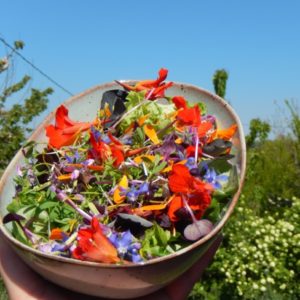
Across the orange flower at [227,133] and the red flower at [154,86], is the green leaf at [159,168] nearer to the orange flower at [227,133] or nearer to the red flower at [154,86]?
the orange flower at [227,133]

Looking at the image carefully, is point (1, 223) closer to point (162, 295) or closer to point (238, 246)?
point (162, 295)

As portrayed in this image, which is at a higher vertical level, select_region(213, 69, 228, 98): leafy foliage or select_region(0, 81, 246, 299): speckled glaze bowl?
select_region(213, 69, 228, 98): leafy foliage

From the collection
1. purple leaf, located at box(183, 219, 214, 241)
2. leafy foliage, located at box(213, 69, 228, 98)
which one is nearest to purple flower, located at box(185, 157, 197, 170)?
purple leaf, located at box(183, 219, 214, 241)

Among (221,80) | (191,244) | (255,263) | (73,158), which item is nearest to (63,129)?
(73,158)

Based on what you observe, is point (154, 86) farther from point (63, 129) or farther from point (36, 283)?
point (36, 283)

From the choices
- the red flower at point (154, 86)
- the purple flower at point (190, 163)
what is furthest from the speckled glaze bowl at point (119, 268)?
the red flower at point (154, 86)

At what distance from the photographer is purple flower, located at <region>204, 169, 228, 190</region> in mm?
1042

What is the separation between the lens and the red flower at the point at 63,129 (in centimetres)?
124

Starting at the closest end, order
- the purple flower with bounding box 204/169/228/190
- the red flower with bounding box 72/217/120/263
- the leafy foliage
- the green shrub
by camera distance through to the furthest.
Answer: the red flower with bounding box 72/217/120/263, the purple flower with bounding box 204/169/228/190, the green shrub, the leafy foliage

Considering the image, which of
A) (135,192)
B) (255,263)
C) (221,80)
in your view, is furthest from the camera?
(221,80)

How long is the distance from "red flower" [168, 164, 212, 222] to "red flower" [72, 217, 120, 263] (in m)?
0.15

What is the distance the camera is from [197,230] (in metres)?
0.97

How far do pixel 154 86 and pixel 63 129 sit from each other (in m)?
0.28

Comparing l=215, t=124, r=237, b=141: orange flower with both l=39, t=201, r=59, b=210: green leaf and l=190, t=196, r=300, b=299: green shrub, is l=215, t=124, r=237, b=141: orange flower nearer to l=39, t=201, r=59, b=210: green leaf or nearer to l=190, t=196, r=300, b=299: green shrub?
l=39, t=201, r=59, b=210: green leaf
